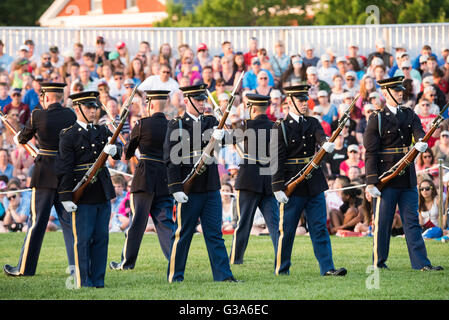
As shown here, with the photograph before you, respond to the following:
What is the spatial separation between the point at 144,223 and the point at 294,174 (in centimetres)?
212

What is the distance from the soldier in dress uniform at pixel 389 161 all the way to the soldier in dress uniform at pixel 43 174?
3.67 meters

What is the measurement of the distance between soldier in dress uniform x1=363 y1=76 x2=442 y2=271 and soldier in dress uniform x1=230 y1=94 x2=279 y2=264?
153 cm

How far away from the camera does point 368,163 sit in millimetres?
11930

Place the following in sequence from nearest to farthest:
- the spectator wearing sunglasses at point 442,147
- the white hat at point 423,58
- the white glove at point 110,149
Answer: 1. the white glove at point 110,149
2. the spectator wearing sunglasses at point 442,147
3. the white hat at point 423,58

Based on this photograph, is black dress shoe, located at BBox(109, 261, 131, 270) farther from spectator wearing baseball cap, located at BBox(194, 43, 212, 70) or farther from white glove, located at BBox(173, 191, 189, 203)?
spectator wearing baseball cap, located at BBox(194, 43, 212, 70)

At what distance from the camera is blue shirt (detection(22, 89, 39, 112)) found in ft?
65.3

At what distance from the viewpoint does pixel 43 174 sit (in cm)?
1180

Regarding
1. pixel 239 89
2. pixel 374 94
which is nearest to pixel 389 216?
pixel 374 94

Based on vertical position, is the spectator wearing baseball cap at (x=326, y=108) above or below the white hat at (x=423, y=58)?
below

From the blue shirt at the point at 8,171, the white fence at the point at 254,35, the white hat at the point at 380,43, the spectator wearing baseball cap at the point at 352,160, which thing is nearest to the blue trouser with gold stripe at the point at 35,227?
the blue shirt at the point at 8,171

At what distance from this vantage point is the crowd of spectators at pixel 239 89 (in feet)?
55.4

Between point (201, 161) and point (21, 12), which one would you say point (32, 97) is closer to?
point (201, 161)

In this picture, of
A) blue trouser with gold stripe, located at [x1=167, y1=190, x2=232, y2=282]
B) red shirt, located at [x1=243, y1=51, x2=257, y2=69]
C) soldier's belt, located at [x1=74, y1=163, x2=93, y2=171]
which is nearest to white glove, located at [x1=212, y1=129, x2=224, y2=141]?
blue trouser with gold stripe, located at [x1=167, y1=190, x2=232, y2=282]

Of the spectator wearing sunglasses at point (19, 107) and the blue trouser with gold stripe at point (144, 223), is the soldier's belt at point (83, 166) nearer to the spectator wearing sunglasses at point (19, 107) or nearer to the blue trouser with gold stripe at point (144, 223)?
the blue trouser with gold stripe at point (144, 223)
